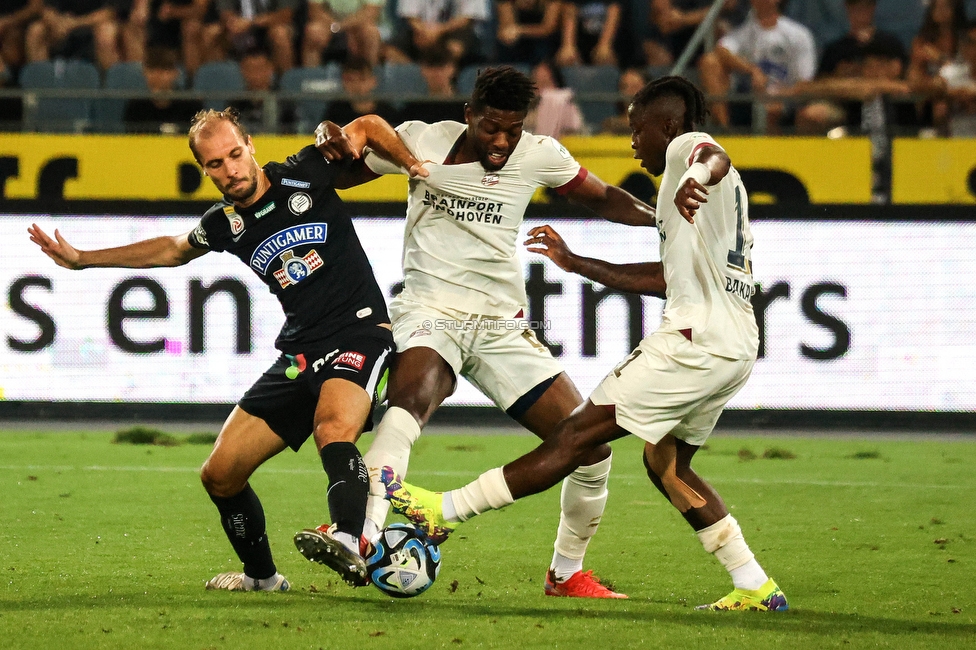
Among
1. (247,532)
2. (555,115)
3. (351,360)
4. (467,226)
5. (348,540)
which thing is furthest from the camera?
(555,115)

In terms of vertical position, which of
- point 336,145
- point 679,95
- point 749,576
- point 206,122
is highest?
point 679,95

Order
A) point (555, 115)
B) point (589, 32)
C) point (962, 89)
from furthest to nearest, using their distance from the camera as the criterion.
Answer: point (589, 32), point (962, 89), point (555, 115)

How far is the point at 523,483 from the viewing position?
5.03 m

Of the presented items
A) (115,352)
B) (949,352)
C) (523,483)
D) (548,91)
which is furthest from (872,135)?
(523,483)

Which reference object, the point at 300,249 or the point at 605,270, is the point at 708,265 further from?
the point at 300,249

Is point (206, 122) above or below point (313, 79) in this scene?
below

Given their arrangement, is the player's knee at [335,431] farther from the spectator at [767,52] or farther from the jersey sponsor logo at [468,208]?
the spectator at [767,52]

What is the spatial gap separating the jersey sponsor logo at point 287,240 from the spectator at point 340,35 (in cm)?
741

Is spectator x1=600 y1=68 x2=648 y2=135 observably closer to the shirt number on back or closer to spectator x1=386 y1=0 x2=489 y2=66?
spectator x1=386 y1=0 x2=489 y2=66

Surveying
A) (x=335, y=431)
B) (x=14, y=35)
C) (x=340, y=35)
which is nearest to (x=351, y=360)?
(x=335, y=431)

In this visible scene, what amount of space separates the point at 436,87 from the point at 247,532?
→ 24.3 feet

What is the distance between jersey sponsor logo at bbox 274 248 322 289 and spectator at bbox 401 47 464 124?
5964 mm

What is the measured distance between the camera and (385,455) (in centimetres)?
522

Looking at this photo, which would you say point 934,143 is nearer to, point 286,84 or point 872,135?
point 872,135
